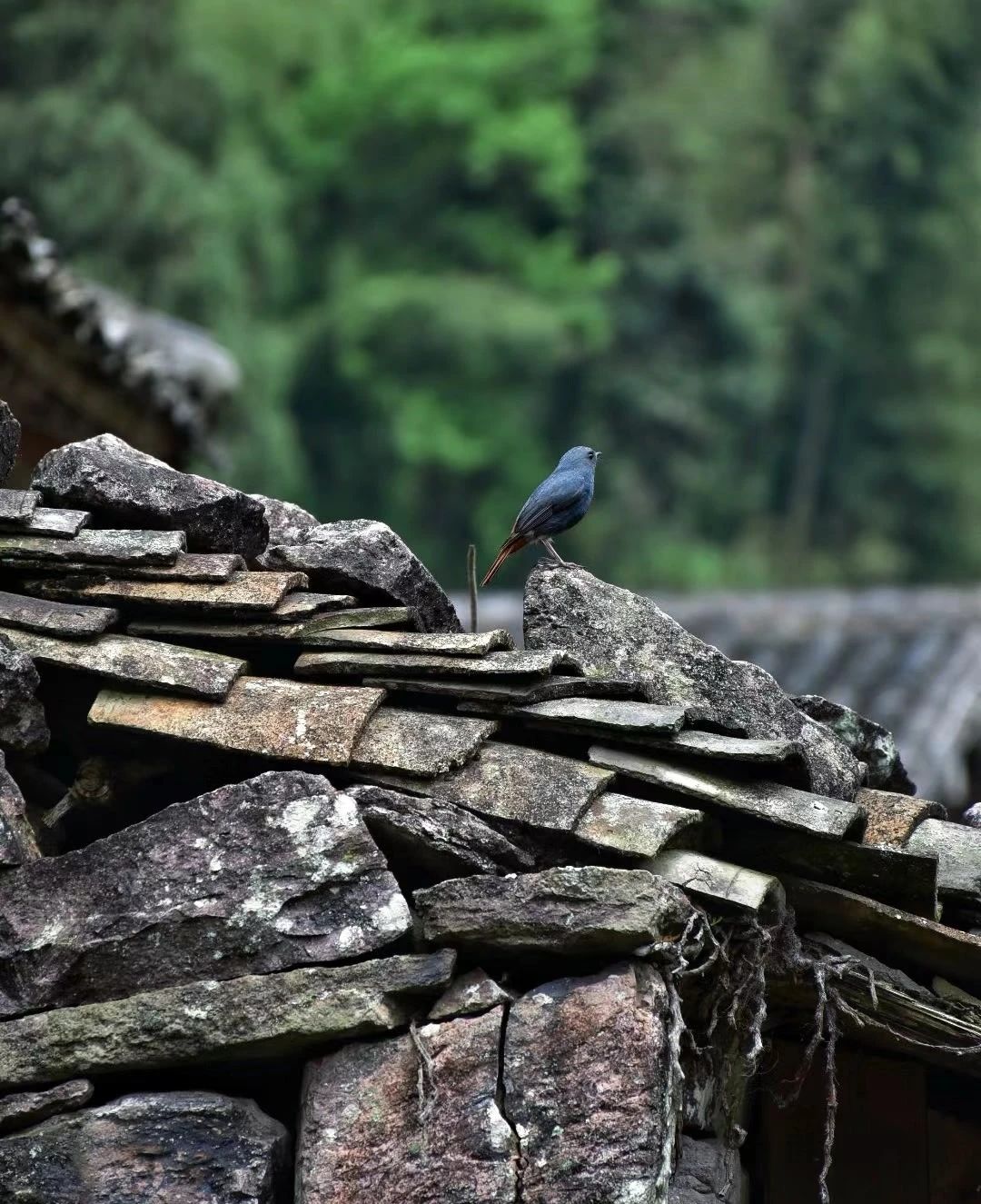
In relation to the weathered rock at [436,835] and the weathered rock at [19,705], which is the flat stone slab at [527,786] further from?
the weathered rock at [19,705]

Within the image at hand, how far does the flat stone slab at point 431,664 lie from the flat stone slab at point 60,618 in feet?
1.29

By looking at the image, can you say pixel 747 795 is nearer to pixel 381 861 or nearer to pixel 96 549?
pixel 381 861

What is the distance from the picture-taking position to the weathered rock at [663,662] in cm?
393

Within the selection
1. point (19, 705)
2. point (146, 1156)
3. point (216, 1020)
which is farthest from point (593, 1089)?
point (19, 705)

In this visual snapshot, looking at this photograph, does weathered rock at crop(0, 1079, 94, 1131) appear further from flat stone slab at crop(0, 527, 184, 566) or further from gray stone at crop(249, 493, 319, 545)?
gray stone at crop(249, 493, 319, 545)

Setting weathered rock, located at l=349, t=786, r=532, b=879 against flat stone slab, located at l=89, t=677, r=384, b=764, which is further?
flat stone slab, located at l=89, t=677, r=384, b=764

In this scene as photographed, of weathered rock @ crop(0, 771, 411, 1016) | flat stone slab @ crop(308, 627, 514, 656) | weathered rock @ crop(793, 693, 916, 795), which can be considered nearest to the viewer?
weathered rock @ crop(0, 771, 411, 1016)

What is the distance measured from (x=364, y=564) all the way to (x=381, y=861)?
29.7 inches

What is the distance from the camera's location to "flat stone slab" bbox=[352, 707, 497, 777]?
11.9ft

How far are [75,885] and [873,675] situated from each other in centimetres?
948

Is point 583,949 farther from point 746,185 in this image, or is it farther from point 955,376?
point 746,185

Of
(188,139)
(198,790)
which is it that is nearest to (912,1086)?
(198,790)

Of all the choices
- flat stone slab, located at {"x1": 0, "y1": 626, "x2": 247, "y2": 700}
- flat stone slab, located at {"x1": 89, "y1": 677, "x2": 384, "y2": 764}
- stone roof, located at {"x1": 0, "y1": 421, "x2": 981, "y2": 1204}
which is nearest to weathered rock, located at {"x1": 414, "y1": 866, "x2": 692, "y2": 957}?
stone roof, located at {"x1": 0, "y1": 421, "x2": 981, "y2": 1204}

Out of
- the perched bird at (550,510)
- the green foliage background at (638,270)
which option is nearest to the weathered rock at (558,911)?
the perched bird at (550,510)
